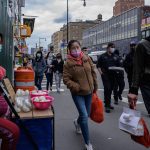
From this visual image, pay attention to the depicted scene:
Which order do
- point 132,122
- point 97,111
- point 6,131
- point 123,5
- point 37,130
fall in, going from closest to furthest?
point 6,131 < point 132,122 < point 37,130 < point 97,111 < point 123,5

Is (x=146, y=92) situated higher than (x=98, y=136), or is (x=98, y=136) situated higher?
(x=146, y=92)

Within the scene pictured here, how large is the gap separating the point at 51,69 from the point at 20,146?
40.9 feet

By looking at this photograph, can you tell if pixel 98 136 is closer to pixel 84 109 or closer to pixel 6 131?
pixel 84 109

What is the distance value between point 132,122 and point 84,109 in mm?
1567

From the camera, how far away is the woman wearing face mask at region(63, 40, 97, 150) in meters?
6.47

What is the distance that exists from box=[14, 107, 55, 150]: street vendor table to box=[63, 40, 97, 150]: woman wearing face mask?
1.03 meters

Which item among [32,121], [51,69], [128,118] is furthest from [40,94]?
[51,69]

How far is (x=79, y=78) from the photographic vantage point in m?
6.54

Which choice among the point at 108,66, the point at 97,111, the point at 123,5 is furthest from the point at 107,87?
the point at 123,5

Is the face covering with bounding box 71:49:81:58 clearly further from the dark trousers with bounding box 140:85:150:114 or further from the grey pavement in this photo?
the dark trousers with bounding box 140:85:150:114

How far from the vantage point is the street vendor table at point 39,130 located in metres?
5.35

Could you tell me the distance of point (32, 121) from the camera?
17.6ft

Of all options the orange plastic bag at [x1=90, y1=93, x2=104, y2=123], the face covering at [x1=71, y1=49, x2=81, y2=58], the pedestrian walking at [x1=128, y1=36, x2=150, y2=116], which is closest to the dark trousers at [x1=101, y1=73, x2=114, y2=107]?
the orange plastic bag at [x1=90, y1=93, x2=104, y2=123]

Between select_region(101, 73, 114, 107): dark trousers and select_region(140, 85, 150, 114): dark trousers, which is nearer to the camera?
select_region(140, 85, 150, 114): dark trousers
